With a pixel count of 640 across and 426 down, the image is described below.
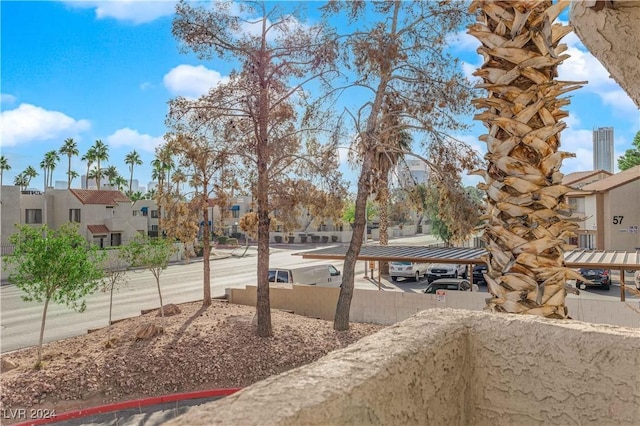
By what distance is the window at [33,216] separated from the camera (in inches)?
1658

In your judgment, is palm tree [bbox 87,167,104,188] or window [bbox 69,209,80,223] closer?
window [bbox 69,209,80,223]

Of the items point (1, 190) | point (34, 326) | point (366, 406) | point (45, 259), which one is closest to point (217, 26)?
point (45, 259)

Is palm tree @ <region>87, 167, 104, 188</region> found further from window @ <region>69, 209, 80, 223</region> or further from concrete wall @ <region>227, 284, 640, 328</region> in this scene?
concrete wall @ <region>227, 284, 640, 328</region>

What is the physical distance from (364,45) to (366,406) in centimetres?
1311

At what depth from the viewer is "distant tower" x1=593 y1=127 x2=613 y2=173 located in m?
37.5

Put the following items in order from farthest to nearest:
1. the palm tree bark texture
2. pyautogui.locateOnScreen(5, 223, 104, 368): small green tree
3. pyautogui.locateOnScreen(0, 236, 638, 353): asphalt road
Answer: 1. pyautogui.locateOnScreen(0, 236, 638, 353): asphalt road
2. pyautogui.locateOnScreen(5, 223, 104, 368): small green tree
3. the palm tree bark texture

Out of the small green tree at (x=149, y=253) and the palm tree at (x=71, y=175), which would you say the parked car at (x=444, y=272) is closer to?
the small green tree at (x=149, y=253)

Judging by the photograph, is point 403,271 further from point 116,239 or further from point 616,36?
point 116,239

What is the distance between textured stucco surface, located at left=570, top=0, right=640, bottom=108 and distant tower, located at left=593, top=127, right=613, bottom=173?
3773 centimetres

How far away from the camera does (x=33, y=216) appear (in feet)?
140

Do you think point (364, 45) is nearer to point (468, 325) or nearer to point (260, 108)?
point (260, 108)

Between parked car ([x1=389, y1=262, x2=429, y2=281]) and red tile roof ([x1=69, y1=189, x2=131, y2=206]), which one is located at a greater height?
red tile roof ([x1=69, y1=189, x2=131, y2=206])

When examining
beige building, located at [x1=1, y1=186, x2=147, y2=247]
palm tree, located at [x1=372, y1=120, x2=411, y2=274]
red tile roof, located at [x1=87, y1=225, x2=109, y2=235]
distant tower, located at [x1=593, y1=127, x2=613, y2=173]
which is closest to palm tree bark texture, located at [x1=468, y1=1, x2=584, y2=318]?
palm tree, located at [x1=372, y1=120, x2=411, y2=274]

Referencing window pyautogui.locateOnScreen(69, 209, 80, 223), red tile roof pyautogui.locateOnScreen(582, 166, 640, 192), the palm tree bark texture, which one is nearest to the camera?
the palm tree bark texture
